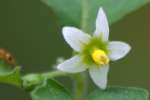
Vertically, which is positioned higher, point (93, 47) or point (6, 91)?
point (6, 91)

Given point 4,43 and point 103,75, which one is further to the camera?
point 4,43

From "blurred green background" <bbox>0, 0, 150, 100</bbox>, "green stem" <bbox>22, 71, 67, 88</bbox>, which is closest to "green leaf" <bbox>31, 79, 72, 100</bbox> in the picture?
"green stem" <bbox>22, 71, 67, 88</bbox>

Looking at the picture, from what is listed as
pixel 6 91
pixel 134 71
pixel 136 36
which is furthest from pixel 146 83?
pixel 6 91

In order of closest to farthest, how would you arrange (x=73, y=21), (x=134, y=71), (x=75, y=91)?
(x=75, y=91) < (x=73, y=21) < (x=134, y=71)

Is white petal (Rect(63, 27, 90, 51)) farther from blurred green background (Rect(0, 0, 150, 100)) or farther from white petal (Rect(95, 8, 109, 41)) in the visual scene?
blurred green background (Rect(0, 0, 150, 100))

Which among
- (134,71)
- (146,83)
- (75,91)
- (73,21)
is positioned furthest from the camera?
(134,71)

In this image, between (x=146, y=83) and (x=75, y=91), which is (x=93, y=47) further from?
(x=146, y=83)

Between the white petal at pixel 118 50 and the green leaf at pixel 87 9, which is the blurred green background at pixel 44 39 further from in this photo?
the white petal at pixel 118 50
